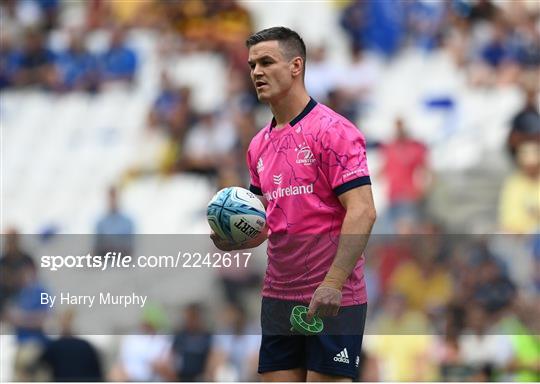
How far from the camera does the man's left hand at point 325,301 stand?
18.0ft

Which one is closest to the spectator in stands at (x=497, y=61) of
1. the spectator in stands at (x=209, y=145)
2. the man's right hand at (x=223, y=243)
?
the spectator in stands at (x=209, y=145)

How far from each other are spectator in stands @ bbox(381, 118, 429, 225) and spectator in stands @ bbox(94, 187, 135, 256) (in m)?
2.37

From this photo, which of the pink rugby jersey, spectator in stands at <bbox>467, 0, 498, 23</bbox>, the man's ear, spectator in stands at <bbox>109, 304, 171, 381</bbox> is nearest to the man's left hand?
the pink rugby jersey

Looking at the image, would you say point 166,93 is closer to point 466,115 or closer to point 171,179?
point 171,179

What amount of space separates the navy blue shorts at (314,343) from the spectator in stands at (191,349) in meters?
4.76

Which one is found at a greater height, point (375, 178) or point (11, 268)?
point (375, 178)

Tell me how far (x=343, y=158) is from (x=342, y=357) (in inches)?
32.6

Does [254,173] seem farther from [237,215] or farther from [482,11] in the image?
[482,11]

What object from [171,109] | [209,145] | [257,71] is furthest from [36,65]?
[257,71]

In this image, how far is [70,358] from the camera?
10.7 metres

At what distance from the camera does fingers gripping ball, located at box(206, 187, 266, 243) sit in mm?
5965

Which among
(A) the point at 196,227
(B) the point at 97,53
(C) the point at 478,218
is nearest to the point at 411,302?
(C) the point at 478,218

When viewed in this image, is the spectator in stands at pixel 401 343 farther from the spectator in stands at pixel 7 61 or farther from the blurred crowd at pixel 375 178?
the spectator in stands at pixel 7 61

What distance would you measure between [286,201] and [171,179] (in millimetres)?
8565
